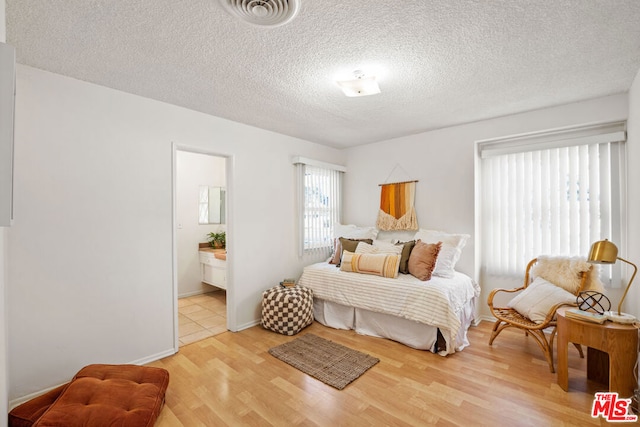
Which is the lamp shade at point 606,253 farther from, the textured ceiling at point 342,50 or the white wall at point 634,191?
the textured ceiling at point 342,50

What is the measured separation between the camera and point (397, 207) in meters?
4.31

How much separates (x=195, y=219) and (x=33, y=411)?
11.7 feet

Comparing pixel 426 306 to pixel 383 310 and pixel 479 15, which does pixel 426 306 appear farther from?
pixel 479 15

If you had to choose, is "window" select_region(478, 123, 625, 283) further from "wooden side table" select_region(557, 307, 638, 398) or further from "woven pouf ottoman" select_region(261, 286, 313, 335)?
"woven pouf ottoman" select_region(261, 286, 313, 335)

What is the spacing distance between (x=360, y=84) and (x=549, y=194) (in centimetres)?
261

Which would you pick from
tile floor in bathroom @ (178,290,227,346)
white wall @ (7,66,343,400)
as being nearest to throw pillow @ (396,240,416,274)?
tile floor in bathroom @ (178,290,227,346)

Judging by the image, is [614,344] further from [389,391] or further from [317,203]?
[317,203]

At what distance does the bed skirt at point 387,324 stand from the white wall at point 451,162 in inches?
38.3

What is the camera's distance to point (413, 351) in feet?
9.64

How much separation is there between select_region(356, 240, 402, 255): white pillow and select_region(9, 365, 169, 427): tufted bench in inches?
99.1

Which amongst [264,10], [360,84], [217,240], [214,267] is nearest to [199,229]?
[217,240]

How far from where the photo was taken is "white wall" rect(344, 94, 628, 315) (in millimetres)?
3141

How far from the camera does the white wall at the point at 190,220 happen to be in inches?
196

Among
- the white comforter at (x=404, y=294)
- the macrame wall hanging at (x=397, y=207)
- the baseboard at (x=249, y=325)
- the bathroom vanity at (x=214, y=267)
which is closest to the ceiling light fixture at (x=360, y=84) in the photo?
the white comforter at (x=404, y=294)
